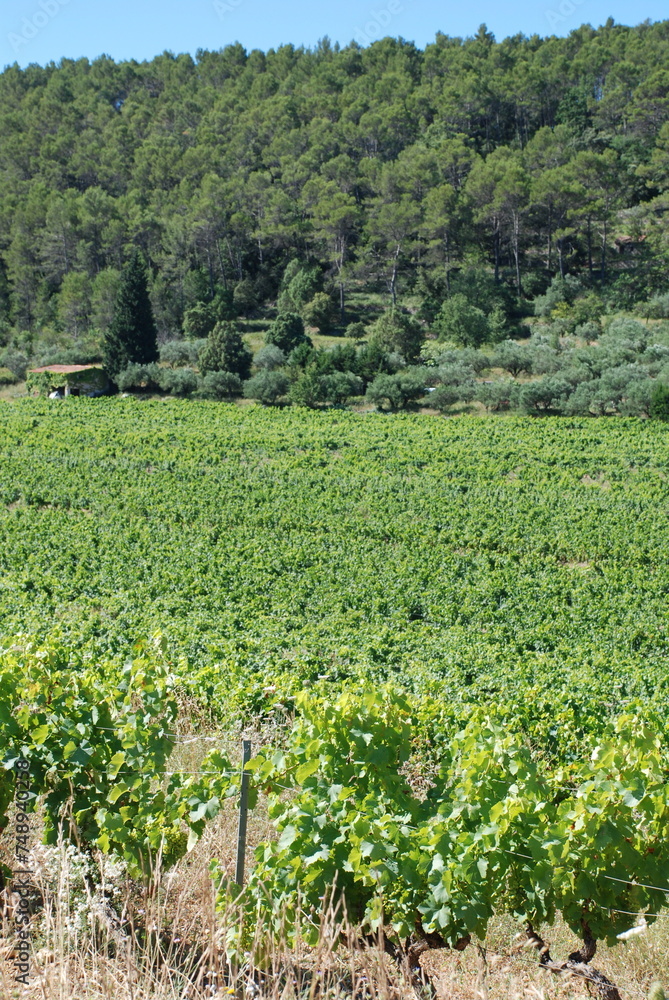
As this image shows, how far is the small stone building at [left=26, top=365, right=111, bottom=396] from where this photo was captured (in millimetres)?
43062

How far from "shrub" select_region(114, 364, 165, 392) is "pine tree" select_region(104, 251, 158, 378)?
41.1 inches

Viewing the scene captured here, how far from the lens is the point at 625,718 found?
5535mm

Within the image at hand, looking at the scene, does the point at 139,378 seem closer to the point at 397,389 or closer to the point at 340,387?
the point at 340,387

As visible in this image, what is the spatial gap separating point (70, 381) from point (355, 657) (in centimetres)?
3463

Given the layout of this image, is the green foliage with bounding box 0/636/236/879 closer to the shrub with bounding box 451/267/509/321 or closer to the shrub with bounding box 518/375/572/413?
the shrub with bounding box 518/375/572/413

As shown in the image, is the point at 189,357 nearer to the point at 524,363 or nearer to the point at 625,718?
the point at 524,363

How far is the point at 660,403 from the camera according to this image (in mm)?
34375

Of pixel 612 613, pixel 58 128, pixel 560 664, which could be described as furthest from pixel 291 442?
pixel 58 128

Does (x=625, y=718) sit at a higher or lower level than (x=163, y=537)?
higher

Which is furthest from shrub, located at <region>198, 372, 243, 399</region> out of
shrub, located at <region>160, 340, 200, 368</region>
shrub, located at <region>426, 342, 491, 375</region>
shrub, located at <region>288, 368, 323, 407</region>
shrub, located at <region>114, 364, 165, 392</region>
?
shrub, located at <region>426, 342, 491, 375</region>

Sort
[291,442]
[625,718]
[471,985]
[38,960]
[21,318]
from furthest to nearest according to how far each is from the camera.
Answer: [21,318]
[291,442]
[625,718]
[471,985]
[38,960]

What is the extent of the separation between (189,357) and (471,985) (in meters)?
47.6

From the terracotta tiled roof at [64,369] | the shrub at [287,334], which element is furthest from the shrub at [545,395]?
the terracotta tiled roof at [64,369]

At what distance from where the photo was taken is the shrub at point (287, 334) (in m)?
49.8
